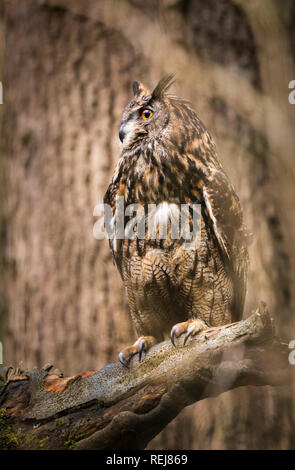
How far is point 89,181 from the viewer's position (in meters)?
1.91

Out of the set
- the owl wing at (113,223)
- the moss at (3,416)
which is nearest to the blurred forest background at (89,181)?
the owl wing at (113,223)

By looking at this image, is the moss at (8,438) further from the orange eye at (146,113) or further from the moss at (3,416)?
the orange eye at (146,113)

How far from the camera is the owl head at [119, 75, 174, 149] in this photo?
142 centimetres

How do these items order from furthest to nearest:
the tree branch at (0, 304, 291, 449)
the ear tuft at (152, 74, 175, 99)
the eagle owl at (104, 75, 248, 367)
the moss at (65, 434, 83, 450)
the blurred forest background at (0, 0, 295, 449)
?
the blurred forest background at (0, 0, 295, 449) < the eagle owl at (104, 75, 248, 367) < the ear tuft at (152, 74, 175, 99) < the moss at (65, 434, 83, 450) < the tree branch at (0, 304, 291, 449)

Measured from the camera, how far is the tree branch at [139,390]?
110cm

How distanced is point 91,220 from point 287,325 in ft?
3.41

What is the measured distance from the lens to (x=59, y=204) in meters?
2.06

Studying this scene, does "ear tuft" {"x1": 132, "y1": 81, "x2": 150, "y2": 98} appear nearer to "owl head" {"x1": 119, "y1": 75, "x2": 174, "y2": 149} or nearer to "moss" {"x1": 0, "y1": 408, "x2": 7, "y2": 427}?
"owl head" {"x1": 119, "y1": 75, "x2": 174, "y2": 149}

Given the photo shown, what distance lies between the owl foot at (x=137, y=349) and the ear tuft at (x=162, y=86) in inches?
35.6

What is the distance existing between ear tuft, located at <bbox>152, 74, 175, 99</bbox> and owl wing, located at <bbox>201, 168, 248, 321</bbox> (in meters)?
0.33

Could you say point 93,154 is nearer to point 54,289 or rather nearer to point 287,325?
point 54,289

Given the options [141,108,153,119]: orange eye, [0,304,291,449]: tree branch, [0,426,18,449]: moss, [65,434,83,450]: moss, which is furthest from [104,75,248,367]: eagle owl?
[0,426,18,449]: moss

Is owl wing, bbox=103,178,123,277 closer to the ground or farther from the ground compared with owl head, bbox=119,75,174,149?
closer to the ground
